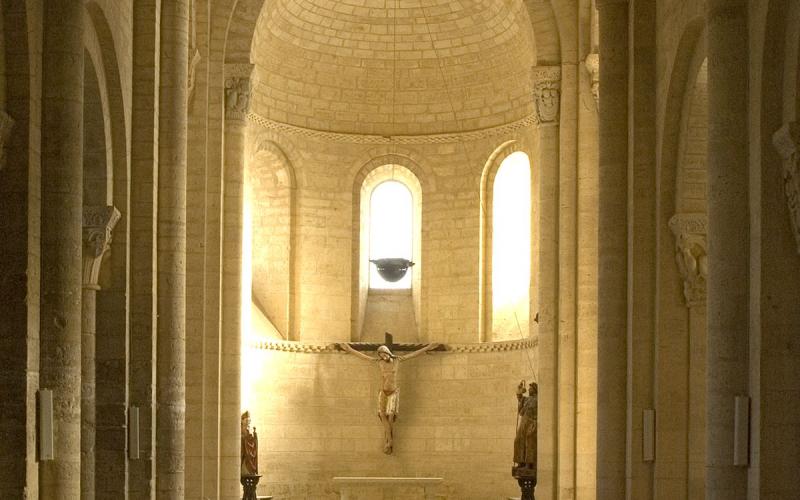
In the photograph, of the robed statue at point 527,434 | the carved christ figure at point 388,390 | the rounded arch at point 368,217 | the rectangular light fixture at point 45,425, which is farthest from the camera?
the rounded arch at point 368,217

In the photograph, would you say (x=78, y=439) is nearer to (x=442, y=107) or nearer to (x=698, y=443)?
(x=698, y=443)

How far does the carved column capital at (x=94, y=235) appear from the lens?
69.1 feet

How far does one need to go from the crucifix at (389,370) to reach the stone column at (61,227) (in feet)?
60.8

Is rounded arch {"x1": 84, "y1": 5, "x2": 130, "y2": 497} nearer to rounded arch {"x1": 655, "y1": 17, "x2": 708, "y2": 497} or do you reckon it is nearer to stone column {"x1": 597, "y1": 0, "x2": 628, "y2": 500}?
stone column {"x1": 597, "y1": 0, "x2": 628, "y2": 500}

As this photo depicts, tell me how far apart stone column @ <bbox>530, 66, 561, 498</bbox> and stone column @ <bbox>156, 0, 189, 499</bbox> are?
908 cm

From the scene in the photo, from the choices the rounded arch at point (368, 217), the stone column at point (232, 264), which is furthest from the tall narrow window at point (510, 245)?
the stone column at point (232, 264)

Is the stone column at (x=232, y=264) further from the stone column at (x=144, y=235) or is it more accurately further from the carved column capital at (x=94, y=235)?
the carved column capital at (x=94, y=235)

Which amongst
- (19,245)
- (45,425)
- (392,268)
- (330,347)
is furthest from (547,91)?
(45,425)

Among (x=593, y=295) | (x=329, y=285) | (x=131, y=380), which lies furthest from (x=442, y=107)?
(x=131, y=380)

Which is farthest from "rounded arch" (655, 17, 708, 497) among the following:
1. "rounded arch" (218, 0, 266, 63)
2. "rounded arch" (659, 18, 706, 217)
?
"rounded arch" (218, 0, 266, 63)

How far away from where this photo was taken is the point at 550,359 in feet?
100

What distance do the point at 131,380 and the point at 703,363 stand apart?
312 inches

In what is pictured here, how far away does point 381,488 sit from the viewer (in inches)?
1323

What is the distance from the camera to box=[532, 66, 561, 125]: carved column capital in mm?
31109
